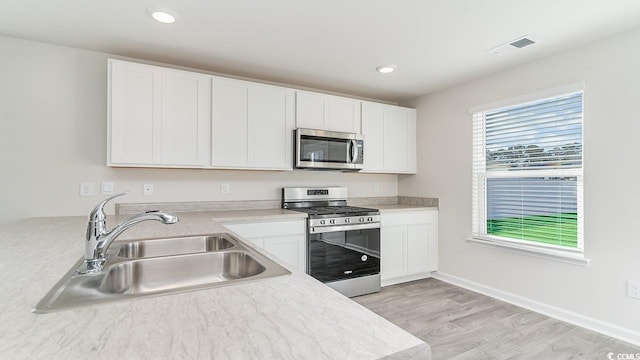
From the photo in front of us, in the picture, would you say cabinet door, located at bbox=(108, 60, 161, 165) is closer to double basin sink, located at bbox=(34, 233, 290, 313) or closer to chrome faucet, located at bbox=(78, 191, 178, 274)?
double basin sink, located at bbox=(34, 233, 290, 313)

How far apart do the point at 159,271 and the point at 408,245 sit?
9.44 ft

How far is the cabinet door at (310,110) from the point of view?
3250mm

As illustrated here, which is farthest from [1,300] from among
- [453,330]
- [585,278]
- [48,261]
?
[585,278]

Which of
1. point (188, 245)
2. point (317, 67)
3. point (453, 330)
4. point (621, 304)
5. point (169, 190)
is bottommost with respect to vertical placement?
point (453, 330)

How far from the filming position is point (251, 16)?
6.98ft

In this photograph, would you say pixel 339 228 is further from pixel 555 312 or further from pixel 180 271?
pixel 555 312

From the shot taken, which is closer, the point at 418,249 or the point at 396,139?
the point at 418,249

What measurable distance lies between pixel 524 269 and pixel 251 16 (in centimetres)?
328

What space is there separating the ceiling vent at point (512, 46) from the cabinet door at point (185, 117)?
2.57m

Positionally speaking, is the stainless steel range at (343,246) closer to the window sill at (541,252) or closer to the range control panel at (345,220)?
the range control panel at (345,220)

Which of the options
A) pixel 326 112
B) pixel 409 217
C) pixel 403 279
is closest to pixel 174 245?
pixel 326 112

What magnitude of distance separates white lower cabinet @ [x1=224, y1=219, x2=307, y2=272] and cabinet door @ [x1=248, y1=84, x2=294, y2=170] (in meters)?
0.64

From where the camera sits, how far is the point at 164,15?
6.83 ft

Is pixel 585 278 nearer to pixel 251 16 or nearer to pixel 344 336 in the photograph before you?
pixel 344 336
